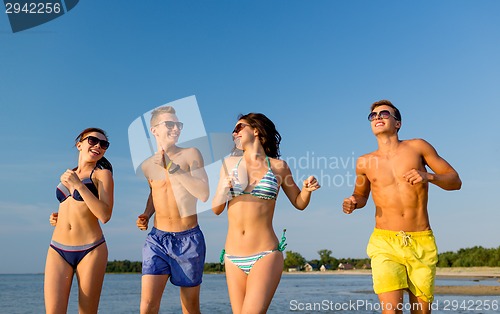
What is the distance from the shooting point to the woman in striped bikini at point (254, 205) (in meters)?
5.48

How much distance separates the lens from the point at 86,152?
22.6 ft

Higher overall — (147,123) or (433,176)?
(147,123)

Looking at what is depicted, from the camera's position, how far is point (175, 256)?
642cm

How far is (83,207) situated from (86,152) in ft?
2.49

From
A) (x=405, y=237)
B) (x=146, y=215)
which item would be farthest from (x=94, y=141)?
(x=405, y=237)

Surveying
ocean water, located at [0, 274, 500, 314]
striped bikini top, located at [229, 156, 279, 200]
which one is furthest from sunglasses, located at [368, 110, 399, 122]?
ocean water, located at [0, 274, 500, 314]

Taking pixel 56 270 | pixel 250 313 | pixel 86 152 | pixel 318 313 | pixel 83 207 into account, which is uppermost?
pixel 86 152

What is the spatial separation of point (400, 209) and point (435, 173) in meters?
0.59

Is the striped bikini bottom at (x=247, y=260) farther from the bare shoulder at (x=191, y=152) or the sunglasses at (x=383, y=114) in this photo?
the sunglasses at (x=383, y=114)

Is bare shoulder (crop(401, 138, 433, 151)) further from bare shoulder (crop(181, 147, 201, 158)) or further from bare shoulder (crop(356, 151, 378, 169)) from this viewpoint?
bare shoulder (crop(181, 147, 201, 158))

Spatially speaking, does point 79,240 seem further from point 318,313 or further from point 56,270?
point 318,313

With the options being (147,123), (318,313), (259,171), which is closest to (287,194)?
(259,171)

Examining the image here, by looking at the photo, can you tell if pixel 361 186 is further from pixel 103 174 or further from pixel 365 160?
pixel 103 174

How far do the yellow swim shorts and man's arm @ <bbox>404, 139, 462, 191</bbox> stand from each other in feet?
2.03
